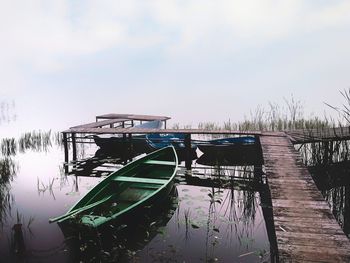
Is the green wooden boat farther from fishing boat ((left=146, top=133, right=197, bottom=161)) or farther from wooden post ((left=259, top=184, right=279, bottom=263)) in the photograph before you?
fishing boat ((left=146, top=133, right=197, bottom=161))

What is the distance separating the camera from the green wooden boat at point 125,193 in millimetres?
4848

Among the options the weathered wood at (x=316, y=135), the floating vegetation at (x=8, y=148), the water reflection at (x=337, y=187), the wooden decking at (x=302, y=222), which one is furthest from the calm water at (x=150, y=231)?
the floating vegetation at (x=8, y=148)

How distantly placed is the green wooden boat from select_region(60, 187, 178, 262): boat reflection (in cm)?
16

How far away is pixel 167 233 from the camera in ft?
18.2

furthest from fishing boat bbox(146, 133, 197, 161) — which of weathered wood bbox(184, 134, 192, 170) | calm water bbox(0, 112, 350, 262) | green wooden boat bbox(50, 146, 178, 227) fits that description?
green wooden boat bbox(50, 146, 178, 227)

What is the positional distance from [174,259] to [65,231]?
1724 millimetres

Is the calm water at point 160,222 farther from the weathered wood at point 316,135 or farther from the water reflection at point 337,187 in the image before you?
the weathered wood at point 316,135

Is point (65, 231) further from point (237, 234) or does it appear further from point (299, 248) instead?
point (299, 248)

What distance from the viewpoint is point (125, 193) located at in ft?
21.4

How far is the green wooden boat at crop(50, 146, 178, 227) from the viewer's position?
485cm

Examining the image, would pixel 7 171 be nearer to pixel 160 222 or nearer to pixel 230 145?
pixel 160 222

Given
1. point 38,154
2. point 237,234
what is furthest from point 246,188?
point 38,154

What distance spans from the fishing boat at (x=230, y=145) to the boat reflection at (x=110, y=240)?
5.47 meters

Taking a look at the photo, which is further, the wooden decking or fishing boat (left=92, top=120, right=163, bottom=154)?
fishing boat (left=92, top=120, right=163, bottom=154)
